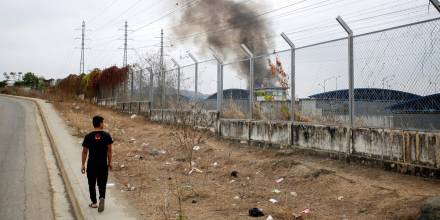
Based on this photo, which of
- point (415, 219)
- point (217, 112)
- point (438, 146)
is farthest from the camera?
point (217, 112)

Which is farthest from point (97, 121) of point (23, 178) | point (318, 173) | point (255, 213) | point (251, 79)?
point (251, 79)

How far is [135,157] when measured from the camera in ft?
35.6

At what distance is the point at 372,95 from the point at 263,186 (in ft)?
7.86

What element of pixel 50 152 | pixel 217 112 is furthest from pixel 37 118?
pixel 217 112

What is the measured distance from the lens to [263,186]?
7.41 metres

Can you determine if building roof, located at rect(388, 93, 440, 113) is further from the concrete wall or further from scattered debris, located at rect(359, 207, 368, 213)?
scattered debris, located at rect(359, 207, 368, 213)

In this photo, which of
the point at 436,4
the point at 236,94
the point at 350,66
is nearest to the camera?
the point at 436,4

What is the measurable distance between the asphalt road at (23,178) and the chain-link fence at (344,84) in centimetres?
511

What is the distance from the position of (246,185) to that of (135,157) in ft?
13.6

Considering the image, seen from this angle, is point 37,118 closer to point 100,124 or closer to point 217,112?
point 217,112

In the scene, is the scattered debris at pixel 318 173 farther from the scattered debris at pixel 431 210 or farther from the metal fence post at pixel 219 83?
the metal fence post at pixel 219 83

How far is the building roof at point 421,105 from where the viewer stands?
6281 millimetres

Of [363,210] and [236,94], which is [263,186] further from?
[236,94]

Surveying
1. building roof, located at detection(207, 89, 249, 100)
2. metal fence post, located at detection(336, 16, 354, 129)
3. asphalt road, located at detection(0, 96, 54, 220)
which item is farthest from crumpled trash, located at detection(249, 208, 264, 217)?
building roof, located at detection(207, 89, 249, 100)
